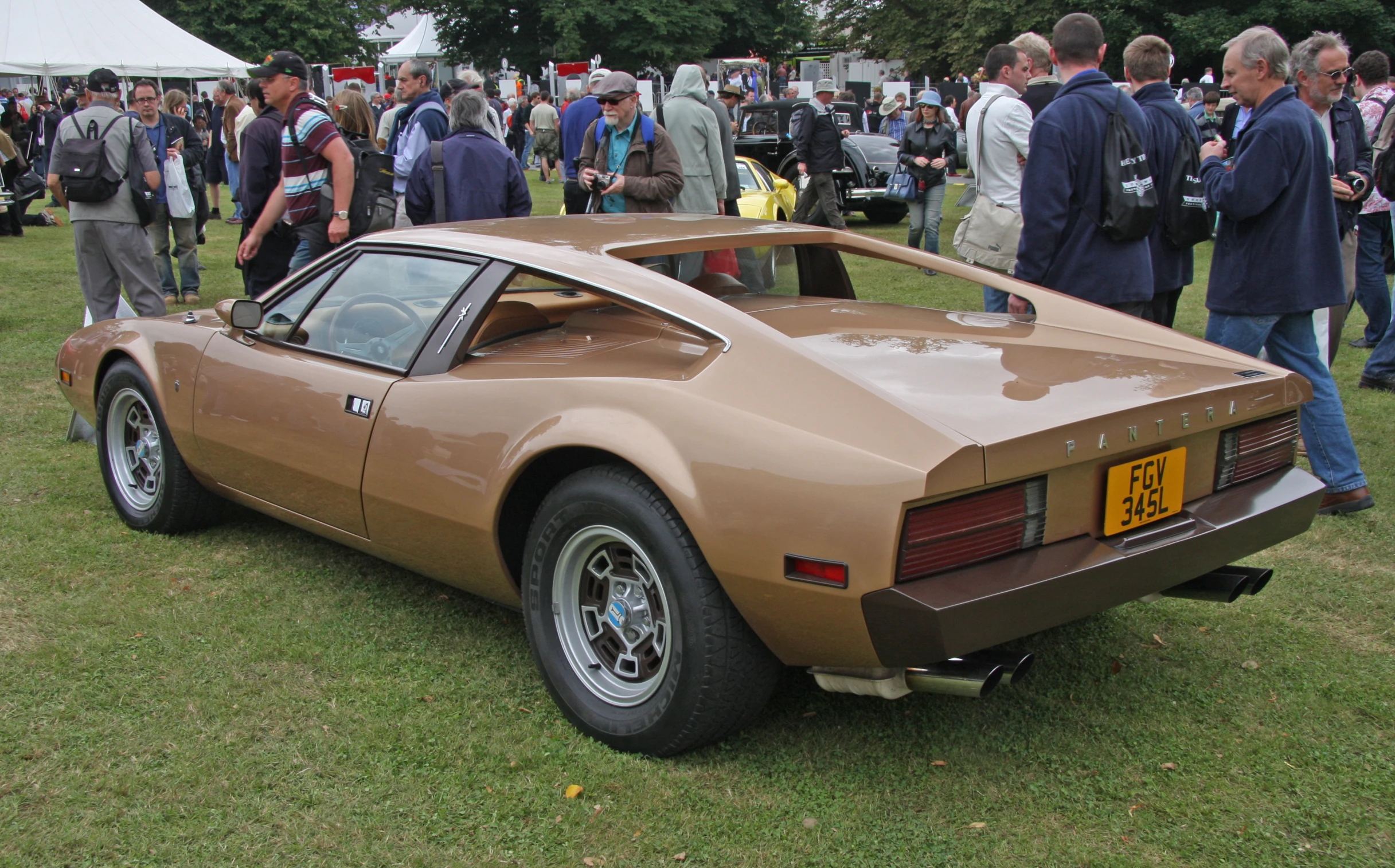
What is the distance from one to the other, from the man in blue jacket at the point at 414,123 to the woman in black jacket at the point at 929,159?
4.61 metres

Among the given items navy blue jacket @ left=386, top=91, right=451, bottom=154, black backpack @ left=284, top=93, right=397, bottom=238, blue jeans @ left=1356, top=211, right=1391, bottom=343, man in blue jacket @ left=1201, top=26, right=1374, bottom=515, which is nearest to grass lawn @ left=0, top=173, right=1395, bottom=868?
man in blue jacket @ left=1201, top=26, right=1374, bottom=515

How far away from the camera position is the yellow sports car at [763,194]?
11.9 m

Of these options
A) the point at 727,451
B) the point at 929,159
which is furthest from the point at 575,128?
the point at 727,451

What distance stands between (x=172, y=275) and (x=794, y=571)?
8.99m

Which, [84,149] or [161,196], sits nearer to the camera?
[84,149]

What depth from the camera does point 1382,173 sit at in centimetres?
627

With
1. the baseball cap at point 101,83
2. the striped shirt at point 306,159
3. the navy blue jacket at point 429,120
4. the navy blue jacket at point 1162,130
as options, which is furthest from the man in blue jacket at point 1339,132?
the baseball cap at point 101,83

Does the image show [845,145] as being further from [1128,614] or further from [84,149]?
[1128,614]

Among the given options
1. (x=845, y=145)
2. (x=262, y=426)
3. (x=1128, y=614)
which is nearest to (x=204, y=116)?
(x=845, y=145)

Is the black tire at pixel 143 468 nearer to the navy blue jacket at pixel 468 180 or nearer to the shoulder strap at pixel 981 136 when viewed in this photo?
the navy blue jacket at pixel 468 180

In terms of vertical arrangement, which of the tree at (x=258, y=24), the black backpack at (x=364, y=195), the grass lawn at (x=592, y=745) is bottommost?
the grass lawn at (x=592, y=745)

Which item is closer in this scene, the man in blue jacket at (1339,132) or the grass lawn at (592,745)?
the grass lawn at (592,745)

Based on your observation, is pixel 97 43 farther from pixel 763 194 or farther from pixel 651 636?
pixel 651 636

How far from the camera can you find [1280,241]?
14.0 ft
